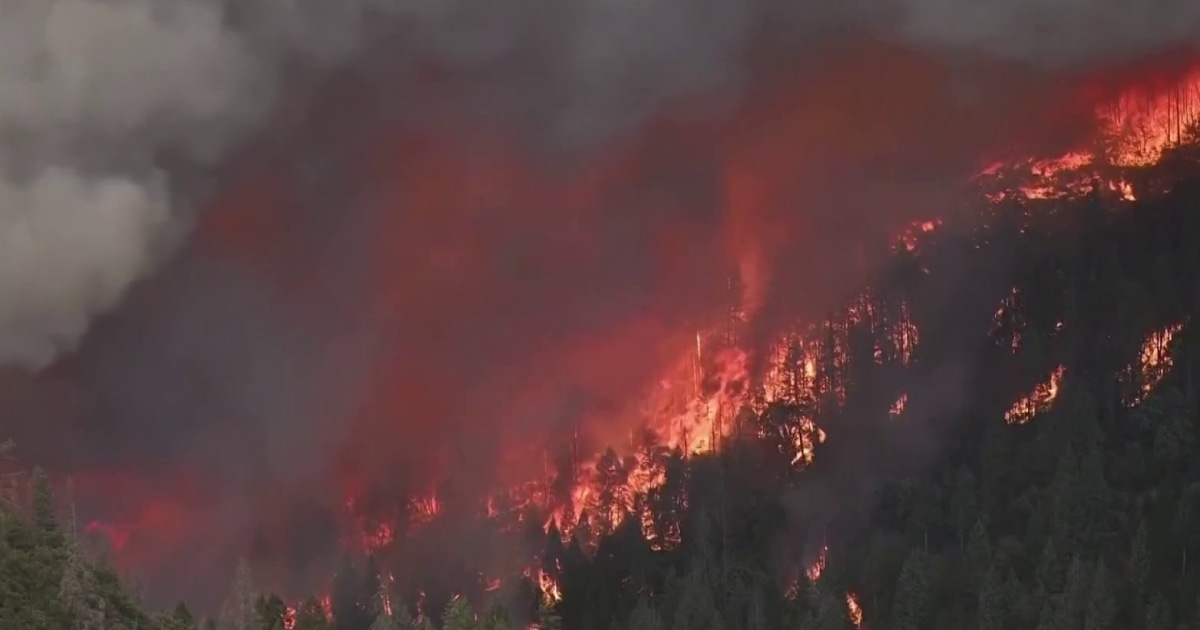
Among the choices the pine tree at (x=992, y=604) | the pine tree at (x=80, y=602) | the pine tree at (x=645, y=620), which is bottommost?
the pine tree at (x=80, y=602)

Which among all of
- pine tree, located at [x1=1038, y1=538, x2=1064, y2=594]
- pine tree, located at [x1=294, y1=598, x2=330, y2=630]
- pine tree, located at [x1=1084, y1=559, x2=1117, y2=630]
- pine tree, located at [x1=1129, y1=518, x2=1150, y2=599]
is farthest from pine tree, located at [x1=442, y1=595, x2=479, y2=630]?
pine tree, located at [x1=1129, y1=518, x2=1150, y2=599]

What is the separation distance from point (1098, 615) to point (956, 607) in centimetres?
3084

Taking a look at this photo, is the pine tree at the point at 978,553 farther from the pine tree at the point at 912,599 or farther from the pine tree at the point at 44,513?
the pine tree at the point at 44,513

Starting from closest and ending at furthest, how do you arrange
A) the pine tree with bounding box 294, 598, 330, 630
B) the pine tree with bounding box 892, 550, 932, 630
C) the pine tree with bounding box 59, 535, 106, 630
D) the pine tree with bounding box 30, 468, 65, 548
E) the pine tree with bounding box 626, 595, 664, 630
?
the pine tree with bounding box 59, 535, 106, 630 < the pine tree with bounding box 30, 468, 65, 548 < the pine tree with bounding box 294, 598, 330, 630 < the pine tree with bounding box 892, 550, 932, 630 < the pine tree with bounding box 626, 595, 664, 630

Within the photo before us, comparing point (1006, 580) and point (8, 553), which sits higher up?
point (1006, 580)

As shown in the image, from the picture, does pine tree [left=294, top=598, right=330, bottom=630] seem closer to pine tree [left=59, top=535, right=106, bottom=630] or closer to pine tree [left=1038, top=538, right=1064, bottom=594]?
pine tree [left=59, top=535, right=106, bottom=630]

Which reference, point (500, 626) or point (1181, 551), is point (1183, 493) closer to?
point (1181, 551)

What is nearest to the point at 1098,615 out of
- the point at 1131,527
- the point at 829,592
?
the point at 1131,527

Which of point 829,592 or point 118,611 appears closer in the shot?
point 118,611

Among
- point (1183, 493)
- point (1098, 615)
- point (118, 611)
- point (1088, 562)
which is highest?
point (1183, 493)

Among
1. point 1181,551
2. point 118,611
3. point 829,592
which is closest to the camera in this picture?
point 118,611

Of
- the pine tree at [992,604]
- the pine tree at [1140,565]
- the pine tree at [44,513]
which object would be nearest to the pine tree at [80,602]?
the pine tree at [44,513]

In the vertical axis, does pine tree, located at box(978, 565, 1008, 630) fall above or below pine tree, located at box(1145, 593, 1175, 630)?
above

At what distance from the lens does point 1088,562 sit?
17100 centimetres
